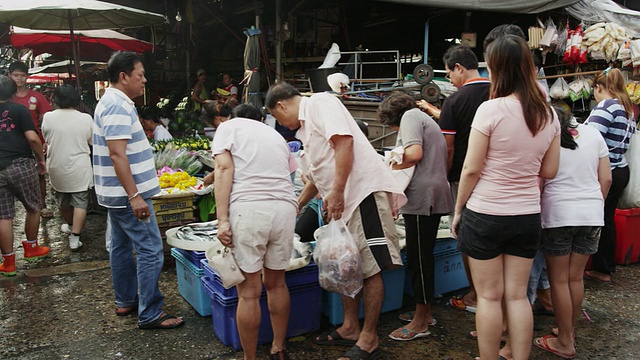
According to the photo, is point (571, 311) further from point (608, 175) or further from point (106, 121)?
point (106, 121)

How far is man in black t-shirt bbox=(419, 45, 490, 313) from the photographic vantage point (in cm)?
351

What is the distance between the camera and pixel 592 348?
348 centimetres

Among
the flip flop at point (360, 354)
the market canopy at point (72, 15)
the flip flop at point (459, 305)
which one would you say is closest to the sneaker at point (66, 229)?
the market canopy at point (72, 15)

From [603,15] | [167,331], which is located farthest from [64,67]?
[603,15]

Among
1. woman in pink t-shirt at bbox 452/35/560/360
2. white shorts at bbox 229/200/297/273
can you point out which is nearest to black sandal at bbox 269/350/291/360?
white shorts at bbox 229/200/297/273

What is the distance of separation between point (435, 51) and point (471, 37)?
3.63 m

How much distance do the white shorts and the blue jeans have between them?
1.05 meters

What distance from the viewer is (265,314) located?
3379 mm

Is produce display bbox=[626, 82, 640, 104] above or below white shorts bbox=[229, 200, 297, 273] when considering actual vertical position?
above

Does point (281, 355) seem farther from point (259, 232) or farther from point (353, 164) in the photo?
point (353, 164)

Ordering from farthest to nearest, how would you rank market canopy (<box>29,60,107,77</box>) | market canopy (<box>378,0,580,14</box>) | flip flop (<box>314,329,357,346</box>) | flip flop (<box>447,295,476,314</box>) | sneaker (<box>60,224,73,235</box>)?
market canopy (<box>29,60,107,77</box>) < market canopy (<box>378,0,580,14</box>) < sneaker (<box>60,224,73,235</box>) < flip flop (<box>447,295,476,314</box>) < flip flop (<box>314,329,357,346</box>)

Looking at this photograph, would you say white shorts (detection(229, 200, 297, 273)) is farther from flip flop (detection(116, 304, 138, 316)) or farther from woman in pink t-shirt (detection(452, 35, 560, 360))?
flip flop (detection(116, 304, 138, 316))

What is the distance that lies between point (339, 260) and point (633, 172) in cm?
366

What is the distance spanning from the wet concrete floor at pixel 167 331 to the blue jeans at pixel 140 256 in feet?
0.73
